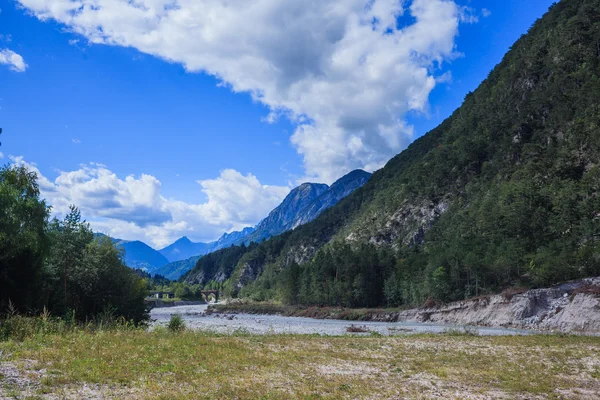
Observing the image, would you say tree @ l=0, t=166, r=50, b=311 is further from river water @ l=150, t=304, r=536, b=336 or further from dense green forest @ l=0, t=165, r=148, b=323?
river water @ l=150, t=304, r=536, b=336

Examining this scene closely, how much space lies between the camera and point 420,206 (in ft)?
479

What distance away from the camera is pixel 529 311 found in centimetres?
5897

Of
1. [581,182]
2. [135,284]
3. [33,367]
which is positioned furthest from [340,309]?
[33,367]

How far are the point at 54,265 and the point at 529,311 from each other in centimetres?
6470

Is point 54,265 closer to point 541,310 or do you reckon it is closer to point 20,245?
point 20,245

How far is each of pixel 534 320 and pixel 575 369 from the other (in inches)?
1816

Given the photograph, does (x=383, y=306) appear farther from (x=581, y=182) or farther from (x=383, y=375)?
(x=383, y=375)

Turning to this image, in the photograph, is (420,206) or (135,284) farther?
(420,206)

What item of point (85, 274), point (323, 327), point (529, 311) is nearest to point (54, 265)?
point (85, 274)

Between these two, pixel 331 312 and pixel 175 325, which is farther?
pixel 331 312

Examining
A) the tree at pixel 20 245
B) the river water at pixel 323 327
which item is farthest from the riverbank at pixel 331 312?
the tree at pixel 20 245

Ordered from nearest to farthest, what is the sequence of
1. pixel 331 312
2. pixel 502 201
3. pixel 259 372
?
1. pixel 259 372
2. pixel 502 201
3. pixel 331 312

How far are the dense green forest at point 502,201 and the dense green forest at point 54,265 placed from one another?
68108 millimetres

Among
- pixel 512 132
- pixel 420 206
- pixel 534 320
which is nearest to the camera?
pixel 534 320
